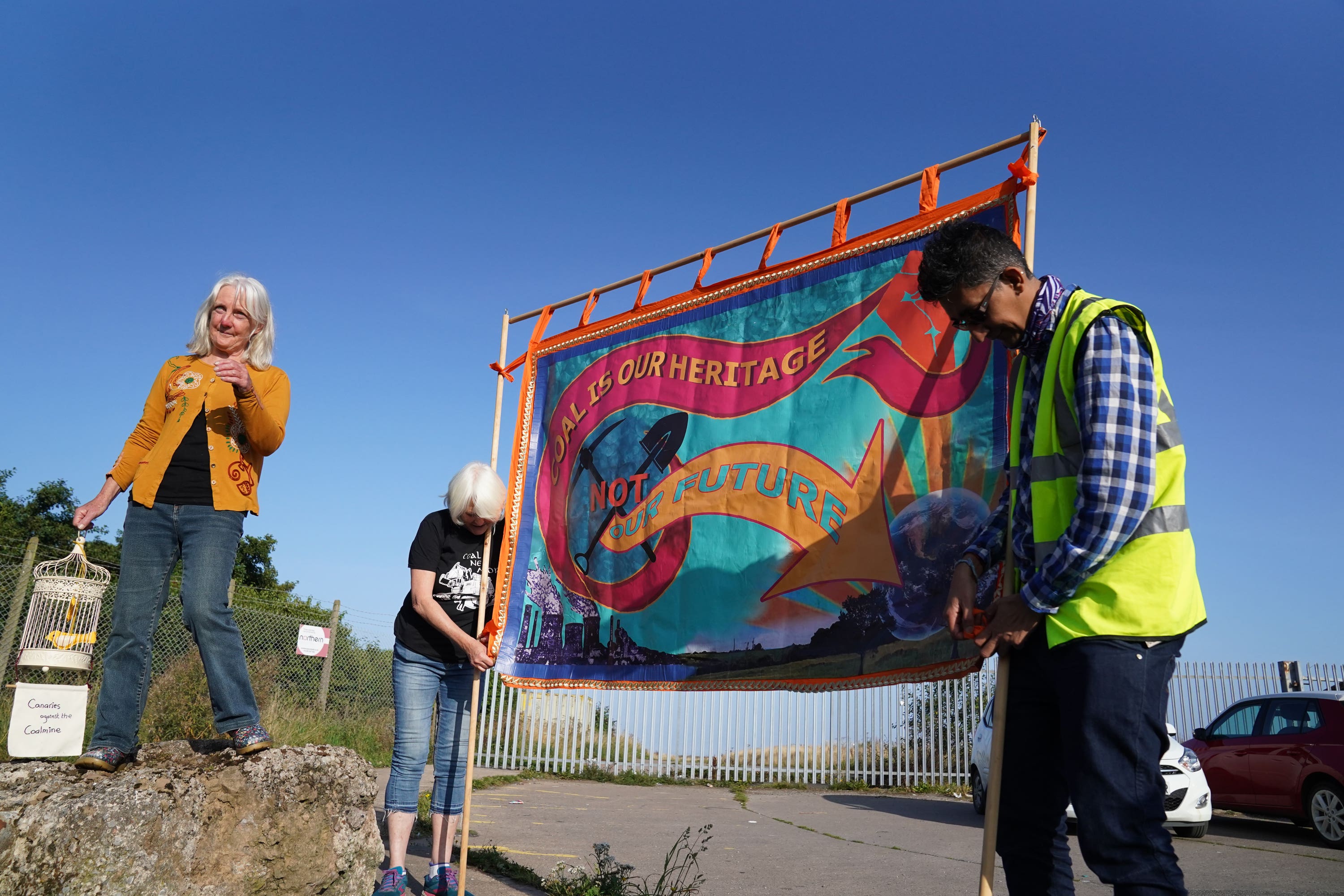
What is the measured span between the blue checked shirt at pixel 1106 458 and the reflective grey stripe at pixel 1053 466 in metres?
0.11

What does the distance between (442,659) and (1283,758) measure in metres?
8.04

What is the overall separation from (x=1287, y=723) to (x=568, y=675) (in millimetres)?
7708

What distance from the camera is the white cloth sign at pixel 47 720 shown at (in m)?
3.57

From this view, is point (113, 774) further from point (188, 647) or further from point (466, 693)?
point (188, 647)

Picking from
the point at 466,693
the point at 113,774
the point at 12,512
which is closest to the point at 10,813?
the point at 113,774

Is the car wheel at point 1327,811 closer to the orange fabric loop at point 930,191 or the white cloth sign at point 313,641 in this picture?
the orange fabric loop at point 930,191

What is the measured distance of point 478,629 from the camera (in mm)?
3908

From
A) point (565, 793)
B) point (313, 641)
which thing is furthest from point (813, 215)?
point (313, 641)

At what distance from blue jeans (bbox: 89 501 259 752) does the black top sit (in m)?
0.03

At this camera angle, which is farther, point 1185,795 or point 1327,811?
point 1327,811

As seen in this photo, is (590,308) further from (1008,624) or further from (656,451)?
(1008,624)

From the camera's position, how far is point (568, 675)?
3.91 meters

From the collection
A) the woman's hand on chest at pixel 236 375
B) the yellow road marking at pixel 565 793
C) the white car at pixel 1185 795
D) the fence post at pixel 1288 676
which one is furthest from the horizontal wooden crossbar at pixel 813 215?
the fence post at pixel 1288 676

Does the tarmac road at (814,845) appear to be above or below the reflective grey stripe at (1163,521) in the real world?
below
